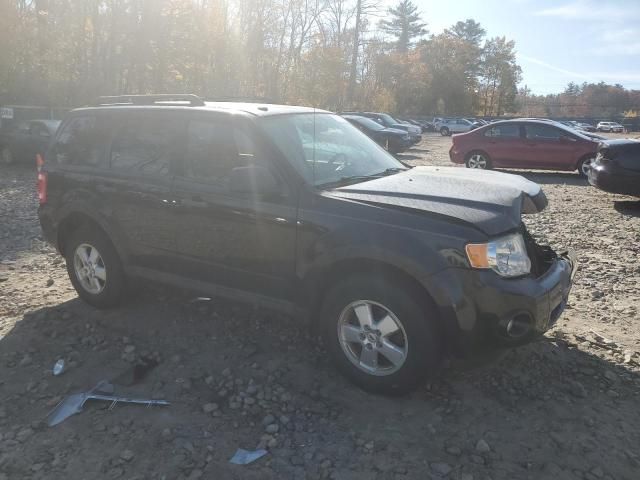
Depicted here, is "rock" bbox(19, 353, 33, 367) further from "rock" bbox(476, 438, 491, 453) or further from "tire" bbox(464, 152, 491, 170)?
"tire" bbox(464, 152, 491, 170)

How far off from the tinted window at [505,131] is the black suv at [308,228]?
37.3ft

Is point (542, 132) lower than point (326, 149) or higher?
higher

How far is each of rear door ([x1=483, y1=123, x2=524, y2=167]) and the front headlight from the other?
1237cm

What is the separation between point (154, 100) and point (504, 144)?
12.1 meters

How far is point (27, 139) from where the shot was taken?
47.6ft

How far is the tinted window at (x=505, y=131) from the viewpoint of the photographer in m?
A: 14.9

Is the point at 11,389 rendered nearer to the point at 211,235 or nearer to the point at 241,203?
the point at 211,235

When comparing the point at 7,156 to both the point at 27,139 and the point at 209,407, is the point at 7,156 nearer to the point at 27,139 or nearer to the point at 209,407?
the point at 27,139

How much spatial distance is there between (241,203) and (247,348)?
116 centimetres

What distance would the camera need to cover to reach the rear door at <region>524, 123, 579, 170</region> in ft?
46.6

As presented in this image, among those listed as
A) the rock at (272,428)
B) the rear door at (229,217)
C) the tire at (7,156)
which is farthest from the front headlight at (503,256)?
the tire at (7,156)

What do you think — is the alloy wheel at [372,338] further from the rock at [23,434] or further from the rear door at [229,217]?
the rock at [23,434]

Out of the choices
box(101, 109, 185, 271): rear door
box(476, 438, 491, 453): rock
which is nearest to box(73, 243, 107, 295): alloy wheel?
box(101, 109, 185, 271): rear door

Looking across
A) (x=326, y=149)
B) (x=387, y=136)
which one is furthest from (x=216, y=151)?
(x=387, y=136)
